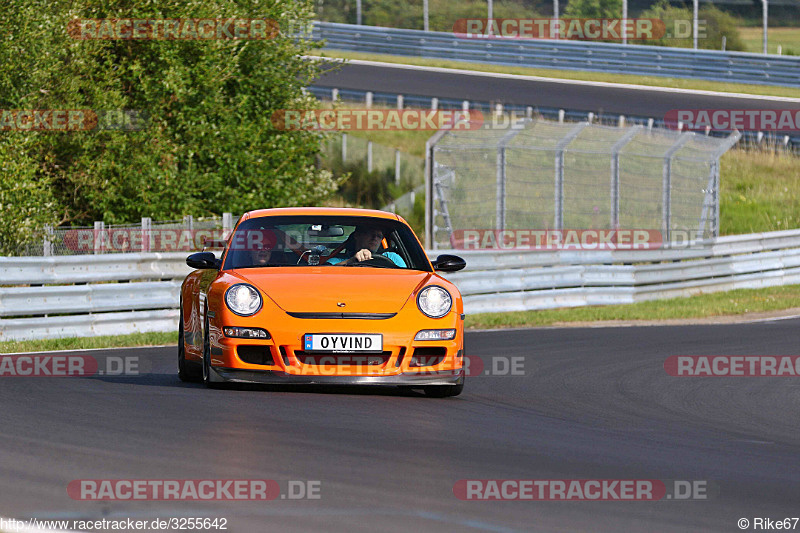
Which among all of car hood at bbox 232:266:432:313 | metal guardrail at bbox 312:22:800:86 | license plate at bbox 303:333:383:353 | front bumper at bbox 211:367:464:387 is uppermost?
metal guardrail at bbox 312:22:800:86

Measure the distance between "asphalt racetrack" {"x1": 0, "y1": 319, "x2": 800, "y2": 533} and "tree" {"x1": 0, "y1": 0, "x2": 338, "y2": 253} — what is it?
39.6 ft

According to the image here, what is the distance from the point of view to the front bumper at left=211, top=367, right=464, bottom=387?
8.98 meters

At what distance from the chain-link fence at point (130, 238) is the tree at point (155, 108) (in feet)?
15.1

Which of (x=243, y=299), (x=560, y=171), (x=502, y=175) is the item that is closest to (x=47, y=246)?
(x=502, y=175)

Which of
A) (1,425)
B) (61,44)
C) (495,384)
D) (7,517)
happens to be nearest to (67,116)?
(61,44)

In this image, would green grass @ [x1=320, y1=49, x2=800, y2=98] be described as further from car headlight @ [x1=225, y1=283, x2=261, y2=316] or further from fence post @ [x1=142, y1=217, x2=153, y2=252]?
car headlight @ [x1=225, y1=283, x2=261, y2=316]

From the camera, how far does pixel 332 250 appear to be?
10.6 metres

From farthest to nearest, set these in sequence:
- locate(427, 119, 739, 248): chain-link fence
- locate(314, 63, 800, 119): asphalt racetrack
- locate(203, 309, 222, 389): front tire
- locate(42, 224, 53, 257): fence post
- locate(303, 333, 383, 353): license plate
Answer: locate(314, 63, 800, 119): asphalt racetrack, locate(427, 119, 739, 248): chain-link fence, locate(42, 224, 53, 257): fence post, locate(203, 309, 222, 389): front tire, locate(303, 333, 383, 353): license plate

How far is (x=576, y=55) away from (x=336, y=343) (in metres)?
33.1

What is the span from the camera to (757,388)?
11250 millimetres

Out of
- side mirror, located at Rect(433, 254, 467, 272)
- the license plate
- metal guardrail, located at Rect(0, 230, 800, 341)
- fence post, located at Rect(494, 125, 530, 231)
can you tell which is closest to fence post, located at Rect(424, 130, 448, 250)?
fence post, located at Rect(494, 125, 530, 231)

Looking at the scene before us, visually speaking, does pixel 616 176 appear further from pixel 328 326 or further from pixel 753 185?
pixel 328 326

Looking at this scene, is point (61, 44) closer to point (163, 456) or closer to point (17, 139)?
point (17, 139)

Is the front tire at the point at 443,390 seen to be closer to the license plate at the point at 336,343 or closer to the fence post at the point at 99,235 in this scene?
the license plate at the point at 336,343
